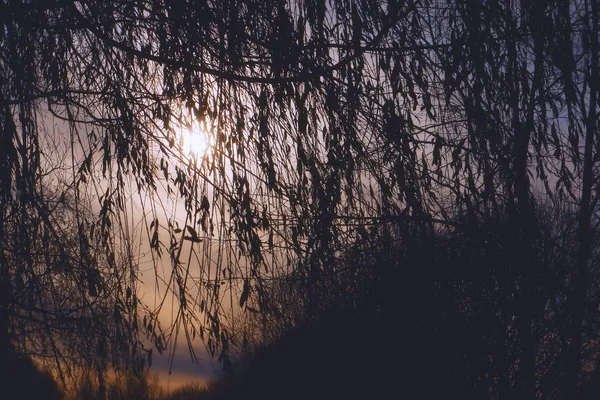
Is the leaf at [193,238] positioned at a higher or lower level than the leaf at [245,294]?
higher

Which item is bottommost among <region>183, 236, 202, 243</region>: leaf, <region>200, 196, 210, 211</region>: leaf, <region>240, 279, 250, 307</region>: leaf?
<region>240, 279, 250, 307</region>: leaf

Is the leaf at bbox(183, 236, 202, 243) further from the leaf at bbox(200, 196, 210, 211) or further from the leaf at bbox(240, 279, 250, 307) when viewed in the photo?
the leaf at bbox(240, 279, 250, 307)

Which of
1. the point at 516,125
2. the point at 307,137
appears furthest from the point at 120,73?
the point at 516,125

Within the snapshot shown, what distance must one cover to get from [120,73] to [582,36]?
2496 mm

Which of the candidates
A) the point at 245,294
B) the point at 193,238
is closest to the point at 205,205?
the point at 193,238

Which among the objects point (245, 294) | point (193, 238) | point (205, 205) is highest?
point (205, 205)

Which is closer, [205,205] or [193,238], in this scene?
[193,238]

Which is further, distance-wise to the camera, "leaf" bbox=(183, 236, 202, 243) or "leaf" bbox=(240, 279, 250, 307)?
"leaf" bbox=(240, 279, 250, 307)

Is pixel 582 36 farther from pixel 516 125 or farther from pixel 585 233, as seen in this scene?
pixel 585 233

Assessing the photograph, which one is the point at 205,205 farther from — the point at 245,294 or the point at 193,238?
the point at 245,294

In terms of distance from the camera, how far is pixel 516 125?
3.69m

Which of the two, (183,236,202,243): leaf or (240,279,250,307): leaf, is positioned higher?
(183,236,202,243): leaf

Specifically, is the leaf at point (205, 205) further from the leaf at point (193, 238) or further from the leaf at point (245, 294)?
the leaf at point (245, 294)

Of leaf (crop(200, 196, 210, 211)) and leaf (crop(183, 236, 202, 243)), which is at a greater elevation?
leaf (crop(200, 196, 210, 211))
